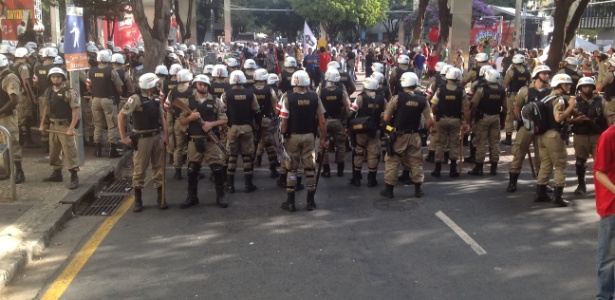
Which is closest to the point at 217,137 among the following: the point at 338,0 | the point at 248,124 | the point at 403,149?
the point at 248,124

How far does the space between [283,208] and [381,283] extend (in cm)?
303

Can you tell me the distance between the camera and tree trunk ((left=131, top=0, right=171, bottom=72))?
16094 millimetres

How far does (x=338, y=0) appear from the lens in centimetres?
5756

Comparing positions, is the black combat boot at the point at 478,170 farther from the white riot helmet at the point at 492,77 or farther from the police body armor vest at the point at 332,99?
the police body armor vest at the point at 332,99

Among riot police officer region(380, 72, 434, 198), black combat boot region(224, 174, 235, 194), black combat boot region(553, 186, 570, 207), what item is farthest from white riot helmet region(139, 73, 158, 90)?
black combat boot region(553, 186, 570, 207)

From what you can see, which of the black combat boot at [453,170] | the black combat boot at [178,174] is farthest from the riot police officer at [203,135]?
the black combat boot at [453,170]

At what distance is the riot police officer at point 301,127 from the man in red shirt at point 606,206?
4367 millimetres

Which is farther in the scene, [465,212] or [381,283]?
[465,212]

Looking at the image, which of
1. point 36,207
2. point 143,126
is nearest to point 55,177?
point 36,207

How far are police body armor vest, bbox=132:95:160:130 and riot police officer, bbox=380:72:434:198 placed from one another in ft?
11.5

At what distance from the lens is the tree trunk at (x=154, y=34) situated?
16.1 meters

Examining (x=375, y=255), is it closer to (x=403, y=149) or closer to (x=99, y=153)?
(x=403, y=149)

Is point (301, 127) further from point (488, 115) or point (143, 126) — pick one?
point (488, 115)

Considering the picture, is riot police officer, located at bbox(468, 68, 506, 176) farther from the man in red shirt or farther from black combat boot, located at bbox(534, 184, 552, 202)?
the man in red shirt
